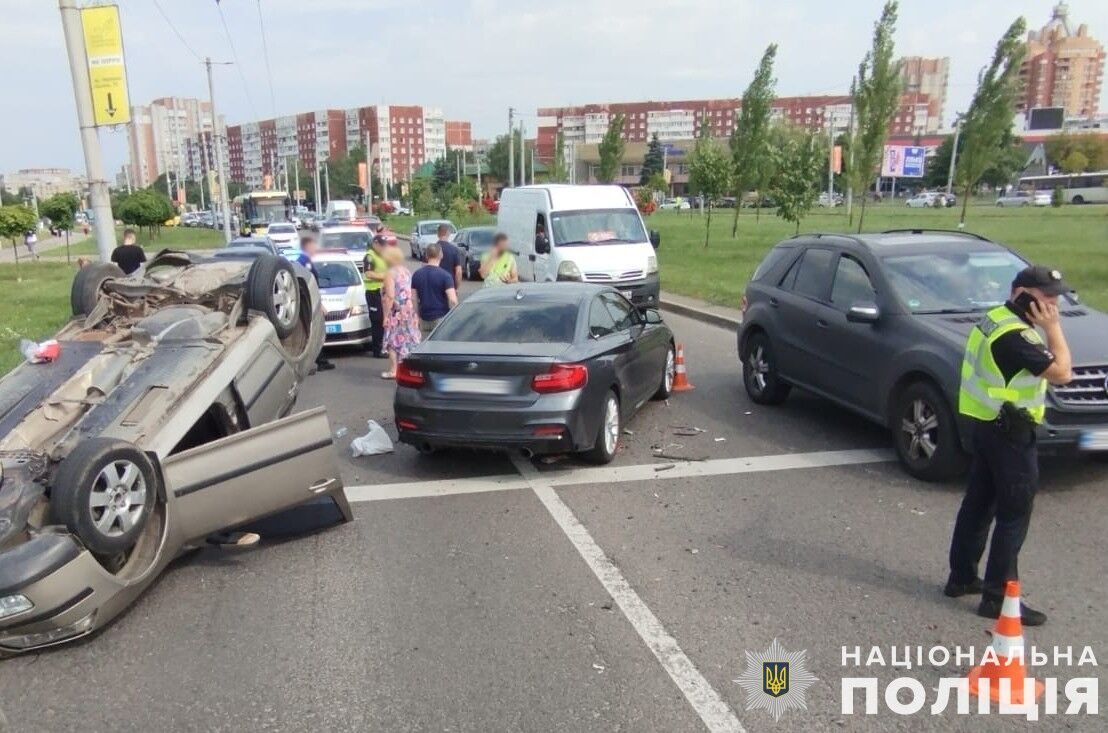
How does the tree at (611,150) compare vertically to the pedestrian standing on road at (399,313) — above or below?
above

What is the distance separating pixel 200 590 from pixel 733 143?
3057 cm

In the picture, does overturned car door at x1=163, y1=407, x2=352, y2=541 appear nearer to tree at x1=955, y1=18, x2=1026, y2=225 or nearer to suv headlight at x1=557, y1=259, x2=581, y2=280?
suv headlight at x1=557, y1=259, x2=581, y2=280

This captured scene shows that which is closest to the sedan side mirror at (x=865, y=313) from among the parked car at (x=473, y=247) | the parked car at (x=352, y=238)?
the parked car at (x=352, y=238)

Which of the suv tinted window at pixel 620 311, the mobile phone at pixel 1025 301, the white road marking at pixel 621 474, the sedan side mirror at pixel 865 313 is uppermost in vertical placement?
the mobile phone at pixel 1025 301

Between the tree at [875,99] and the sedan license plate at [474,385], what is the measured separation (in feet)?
74.4

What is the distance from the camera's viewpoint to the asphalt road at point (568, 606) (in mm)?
3617

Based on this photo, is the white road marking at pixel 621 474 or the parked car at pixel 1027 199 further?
the parked car at pixel 1027 199

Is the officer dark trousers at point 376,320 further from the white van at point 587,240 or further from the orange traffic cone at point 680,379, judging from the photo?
A: the orange traffic cone at point 680,379

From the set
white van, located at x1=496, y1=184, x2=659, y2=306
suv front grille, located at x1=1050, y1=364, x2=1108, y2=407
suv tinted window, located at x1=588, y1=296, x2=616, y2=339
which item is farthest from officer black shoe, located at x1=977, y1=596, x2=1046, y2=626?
white van, located at x1=496, y1=184, x2=659, y2=306

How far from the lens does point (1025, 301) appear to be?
4086 millimetres

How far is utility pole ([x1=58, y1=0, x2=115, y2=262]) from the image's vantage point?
44.8ft

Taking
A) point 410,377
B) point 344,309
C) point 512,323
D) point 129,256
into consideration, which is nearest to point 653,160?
point 129,256

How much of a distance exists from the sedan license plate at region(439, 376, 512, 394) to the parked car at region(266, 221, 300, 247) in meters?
24.2

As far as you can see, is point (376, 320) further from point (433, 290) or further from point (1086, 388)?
point (1086, 388)
